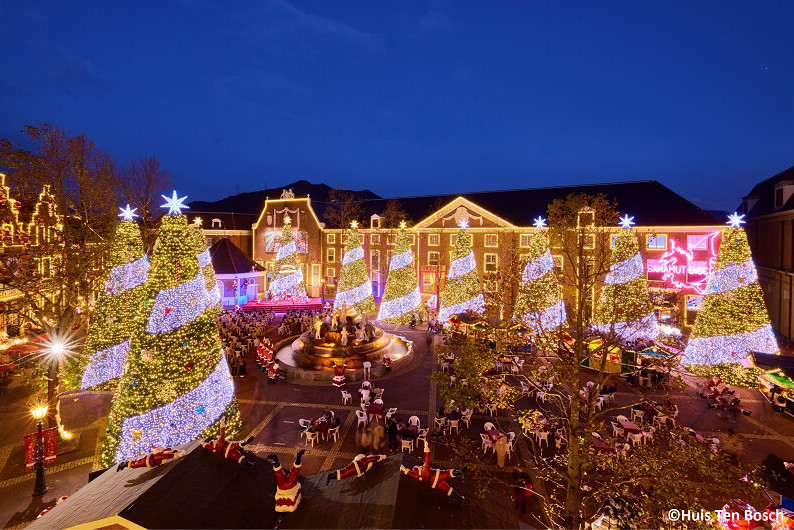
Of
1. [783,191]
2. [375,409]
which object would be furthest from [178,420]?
[783,191]

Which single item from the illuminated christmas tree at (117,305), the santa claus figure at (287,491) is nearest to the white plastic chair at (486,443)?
the santa claus figure at (287,491)

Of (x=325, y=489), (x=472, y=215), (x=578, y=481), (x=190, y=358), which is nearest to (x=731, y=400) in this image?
(x=578, y=481)

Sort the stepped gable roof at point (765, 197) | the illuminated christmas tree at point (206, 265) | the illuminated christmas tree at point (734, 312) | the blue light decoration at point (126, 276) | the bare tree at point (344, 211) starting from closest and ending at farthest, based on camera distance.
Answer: the blue light decoration at point (126, 276) → the illuminated christmas tree at point (734, 312) → the illuminated christmas tree at point (206, 265) → the stepped gable roof at point (765, 197) → the bare tree at point (344, 211)

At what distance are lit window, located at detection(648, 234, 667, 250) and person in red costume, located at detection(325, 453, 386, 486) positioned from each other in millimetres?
36074

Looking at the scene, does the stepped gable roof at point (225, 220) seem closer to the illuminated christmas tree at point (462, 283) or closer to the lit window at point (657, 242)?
the illuminated christmas tree at point (462, 283)

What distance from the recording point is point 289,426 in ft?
51.0

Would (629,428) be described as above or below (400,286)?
below

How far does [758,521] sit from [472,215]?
110 feet

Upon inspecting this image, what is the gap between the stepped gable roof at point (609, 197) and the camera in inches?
1291

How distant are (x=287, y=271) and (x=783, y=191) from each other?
44.3m

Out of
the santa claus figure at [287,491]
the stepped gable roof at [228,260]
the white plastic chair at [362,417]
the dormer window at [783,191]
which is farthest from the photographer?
the stepped gable roof at [228,260]

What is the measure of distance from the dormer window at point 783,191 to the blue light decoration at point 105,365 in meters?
44.4

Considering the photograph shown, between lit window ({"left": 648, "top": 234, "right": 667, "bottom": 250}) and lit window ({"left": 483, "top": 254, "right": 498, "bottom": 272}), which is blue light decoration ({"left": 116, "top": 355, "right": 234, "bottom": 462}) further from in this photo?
lit window ({"left": 648, "top": 234, "right": 667, "bottom": 250})

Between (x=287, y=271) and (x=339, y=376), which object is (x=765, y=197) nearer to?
(x=339, y=376)
